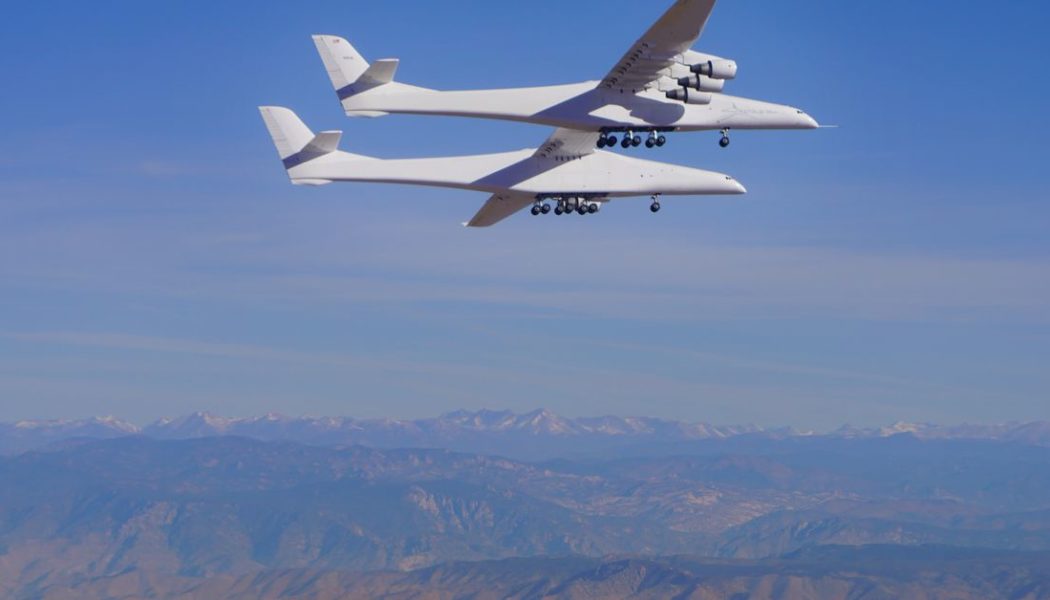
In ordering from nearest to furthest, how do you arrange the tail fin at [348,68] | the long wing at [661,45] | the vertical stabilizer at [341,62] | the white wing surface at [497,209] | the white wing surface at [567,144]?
the long wing at [661,45], the tail fin at [348,68], the vertical stabilizer at [341,62], the white wing surface at [567,144], the white wing surface at [497,209]

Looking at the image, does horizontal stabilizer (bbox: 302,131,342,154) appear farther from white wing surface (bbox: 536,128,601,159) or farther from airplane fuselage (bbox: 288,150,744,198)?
white wing surface (bbox: 536,128,601,159)

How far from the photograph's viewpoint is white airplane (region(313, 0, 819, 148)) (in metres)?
81.2

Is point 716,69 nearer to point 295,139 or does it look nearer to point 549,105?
point 549,105

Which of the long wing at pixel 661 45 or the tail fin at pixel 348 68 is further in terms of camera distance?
the tail fin at pixel 348 68

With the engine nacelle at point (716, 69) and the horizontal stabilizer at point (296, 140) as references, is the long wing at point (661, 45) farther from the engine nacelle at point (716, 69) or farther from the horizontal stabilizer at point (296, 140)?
the horizontal stabilizer at point (296, 140)

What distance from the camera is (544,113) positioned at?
3219 inches

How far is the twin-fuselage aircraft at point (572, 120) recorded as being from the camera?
82.0m

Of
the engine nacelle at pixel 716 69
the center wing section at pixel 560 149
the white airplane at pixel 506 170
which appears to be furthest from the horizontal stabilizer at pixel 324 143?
the engine nacelle at pixel 716 69

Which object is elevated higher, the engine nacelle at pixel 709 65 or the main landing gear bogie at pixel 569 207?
the engine nacelle at pixel 709 65

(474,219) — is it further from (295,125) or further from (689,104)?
(689,104)

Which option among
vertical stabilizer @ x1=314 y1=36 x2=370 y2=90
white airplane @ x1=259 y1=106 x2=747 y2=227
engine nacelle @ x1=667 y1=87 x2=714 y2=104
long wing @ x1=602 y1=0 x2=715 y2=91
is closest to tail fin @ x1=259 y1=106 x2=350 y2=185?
white airplane @ x1=259 y1=106 x2=747 y2=227

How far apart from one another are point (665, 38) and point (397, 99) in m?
16.6

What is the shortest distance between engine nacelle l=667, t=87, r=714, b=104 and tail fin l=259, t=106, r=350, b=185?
23.3 meters

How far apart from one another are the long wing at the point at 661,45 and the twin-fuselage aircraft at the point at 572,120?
6cm
